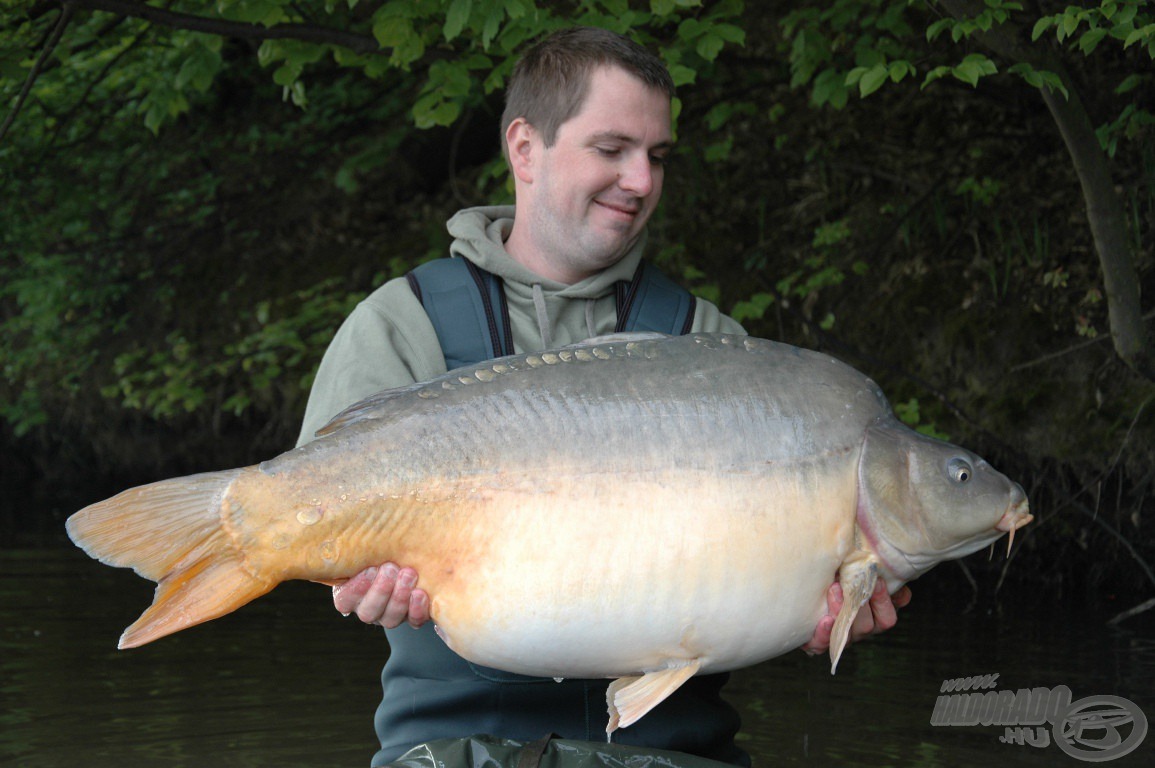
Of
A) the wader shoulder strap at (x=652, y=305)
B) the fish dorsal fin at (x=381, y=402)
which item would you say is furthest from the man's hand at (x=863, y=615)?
the wader shoulder strap at (x=652, y=305)

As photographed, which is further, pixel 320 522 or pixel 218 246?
pixel 218 246

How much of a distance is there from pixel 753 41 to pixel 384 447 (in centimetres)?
730

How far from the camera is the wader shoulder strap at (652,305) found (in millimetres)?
3252

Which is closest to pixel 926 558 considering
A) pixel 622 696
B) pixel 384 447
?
pixel 622 696

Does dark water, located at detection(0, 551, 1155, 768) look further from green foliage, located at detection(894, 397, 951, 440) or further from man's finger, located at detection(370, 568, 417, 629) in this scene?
man's finger, located at detection(370, 568, 417, 629)

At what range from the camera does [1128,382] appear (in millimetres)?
6727

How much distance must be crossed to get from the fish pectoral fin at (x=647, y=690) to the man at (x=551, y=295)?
412 mm

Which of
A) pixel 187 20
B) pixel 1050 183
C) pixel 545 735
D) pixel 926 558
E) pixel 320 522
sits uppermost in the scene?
pixel 187 20

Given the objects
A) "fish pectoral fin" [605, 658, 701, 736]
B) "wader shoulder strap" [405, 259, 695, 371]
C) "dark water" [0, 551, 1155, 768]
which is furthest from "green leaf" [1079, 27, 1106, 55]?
"fish pectoral fin" [605, 658, 701, 736]

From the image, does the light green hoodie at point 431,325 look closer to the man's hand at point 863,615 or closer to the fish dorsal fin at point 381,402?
the fish dorsal fin at point 381,402

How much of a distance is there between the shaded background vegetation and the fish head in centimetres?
230

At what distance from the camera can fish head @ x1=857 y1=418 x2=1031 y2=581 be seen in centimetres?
266

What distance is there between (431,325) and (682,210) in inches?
239

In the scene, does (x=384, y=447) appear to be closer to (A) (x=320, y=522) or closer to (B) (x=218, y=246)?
(A) (x=320, y=522)
